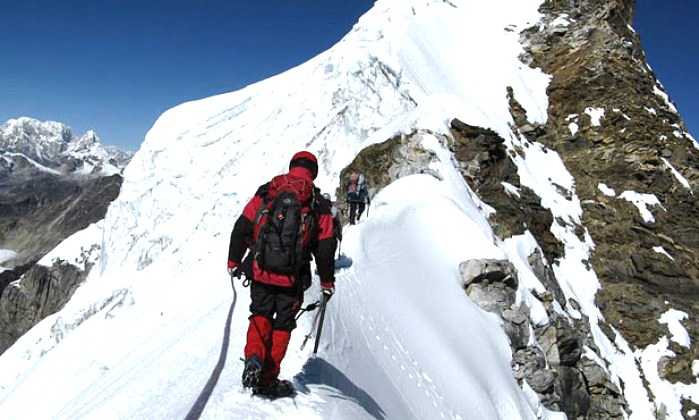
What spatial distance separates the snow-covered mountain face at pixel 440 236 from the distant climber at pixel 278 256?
519 millimetres

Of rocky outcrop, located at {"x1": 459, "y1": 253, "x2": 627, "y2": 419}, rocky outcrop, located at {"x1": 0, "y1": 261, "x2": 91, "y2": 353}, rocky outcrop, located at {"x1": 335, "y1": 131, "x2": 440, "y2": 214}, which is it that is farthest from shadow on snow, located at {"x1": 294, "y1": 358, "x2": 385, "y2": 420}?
rocky outcrop, located at {"x1": 0, "y1": 261, "x2": 91, "y2": 353}

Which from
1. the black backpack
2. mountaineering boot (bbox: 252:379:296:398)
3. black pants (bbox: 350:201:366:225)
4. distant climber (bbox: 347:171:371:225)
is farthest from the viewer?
black pants (bbox: 350:201:366:225)

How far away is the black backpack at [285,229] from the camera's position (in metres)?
4.15

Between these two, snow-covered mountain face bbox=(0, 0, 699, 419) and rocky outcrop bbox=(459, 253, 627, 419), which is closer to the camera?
snow-covered mountain face bbox=(0, 0, 699, 419)

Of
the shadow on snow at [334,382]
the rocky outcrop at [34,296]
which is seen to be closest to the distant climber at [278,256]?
the shadow on snow at [334,382]

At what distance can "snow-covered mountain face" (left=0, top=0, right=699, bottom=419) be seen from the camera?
25.0 feet

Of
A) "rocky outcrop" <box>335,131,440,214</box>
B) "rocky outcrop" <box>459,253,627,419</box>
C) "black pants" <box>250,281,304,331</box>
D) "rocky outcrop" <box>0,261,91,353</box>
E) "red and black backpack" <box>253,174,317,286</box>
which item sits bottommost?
"rocky outcrop" <box>459,253,627,419</box>

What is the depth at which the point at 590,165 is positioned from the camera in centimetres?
2941

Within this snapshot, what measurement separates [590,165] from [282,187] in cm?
2955

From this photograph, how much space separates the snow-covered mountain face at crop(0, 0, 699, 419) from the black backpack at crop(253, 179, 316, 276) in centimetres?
138

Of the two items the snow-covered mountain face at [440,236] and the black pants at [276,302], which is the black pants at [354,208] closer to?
the snow-covered mountain face at [440,236]

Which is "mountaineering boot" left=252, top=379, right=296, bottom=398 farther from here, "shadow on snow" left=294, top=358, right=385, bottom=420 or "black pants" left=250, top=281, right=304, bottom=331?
"black pants" left=250, top=281, right=304, bottom=331

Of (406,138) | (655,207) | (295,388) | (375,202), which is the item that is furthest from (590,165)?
(295,388)

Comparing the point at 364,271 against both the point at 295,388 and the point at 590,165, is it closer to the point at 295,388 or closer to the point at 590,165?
the point at 295,388
